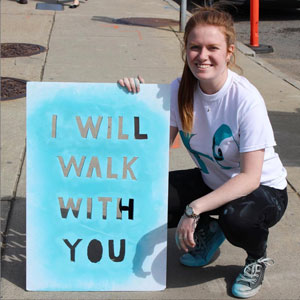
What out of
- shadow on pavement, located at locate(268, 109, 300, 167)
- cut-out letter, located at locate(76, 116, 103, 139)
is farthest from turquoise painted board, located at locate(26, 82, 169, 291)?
shadow on pavement, located at locate(268, 109, 300, 167)

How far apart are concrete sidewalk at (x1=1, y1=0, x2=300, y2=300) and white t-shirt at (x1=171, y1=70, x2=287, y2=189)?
469mm

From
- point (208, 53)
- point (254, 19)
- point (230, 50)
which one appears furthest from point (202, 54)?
point (254, 19)

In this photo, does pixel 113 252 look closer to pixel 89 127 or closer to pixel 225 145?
pixel 89 127

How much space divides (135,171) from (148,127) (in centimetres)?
21

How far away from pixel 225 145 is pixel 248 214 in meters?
0.32

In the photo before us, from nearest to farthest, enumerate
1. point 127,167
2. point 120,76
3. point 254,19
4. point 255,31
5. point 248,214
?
point 248,214 < point 127,167 < point 120,76 < point 254,19 < point 255,31

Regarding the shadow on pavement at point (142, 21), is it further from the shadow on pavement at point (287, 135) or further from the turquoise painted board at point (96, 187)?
the turquoise painted board at point (96, 187)

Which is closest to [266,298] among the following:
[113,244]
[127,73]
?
[113,244]

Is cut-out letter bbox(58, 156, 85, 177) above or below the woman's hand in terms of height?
below

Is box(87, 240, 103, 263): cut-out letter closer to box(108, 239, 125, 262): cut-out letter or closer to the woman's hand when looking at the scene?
box(108, 239, 125, 262): cut-out letter

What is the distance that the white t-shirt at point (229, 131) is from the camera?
2.74 meters

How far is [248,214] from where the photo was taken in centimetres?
281

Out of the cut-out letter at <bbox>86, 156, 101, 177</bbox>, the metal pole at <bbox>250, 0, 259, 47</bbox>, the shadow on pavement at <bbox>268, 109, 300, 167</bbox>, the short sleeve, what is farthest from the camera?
the metal pole at <bbox>250, 0, 259, 47</bbox>

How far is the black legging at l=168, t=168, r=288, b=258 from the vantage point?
2.79 m
